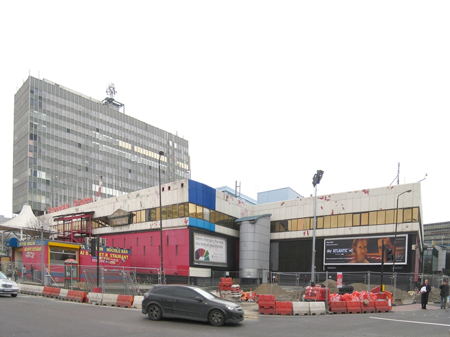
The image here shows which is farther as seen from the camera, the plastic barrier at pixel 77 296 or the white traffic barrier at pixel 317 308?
the plastic barrier at pixel 77 296

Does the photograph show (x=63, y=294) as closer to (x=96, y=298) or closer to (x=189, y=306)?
(x=96, y=298)

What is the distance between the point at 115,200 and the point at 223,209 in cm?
1381

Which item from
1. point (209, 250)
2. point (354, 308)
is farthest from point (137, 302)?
point (209, 250)

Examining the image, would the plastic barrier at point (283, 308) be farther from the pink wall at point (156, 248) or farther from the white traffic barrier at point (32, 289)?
the pink wall at point (156, 248)

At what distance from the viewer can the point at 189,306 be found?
→ 14.4m

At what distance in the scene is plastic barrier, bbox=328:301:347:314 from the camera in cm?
2006

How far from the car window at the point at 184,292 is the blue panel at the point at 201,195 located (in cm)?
2488

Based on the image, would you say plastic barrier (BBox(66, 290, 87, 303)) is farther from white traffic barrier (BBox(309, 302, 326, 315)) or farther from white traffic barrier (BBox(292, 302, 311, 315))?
white traffic barrier (BBox(309, 302, 326, 315))

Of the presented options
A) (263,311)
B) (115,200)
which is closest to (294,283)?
(263,311)

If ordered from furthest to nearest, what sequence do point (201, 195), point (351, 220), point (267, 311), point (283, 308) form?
point (351, 220)
point (201, 195)
point (267, 311)
point (283, 308)

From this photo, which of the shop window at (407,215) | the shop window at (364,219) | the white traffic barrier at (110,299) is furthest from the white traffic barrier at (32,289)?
the shop window at (407,215)

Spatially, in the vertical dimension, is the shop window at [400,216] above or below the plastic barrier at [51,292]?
above

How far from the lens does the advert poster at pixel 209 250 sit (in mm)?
39750

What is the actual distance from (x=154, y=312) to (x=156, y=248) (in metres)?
27.6
